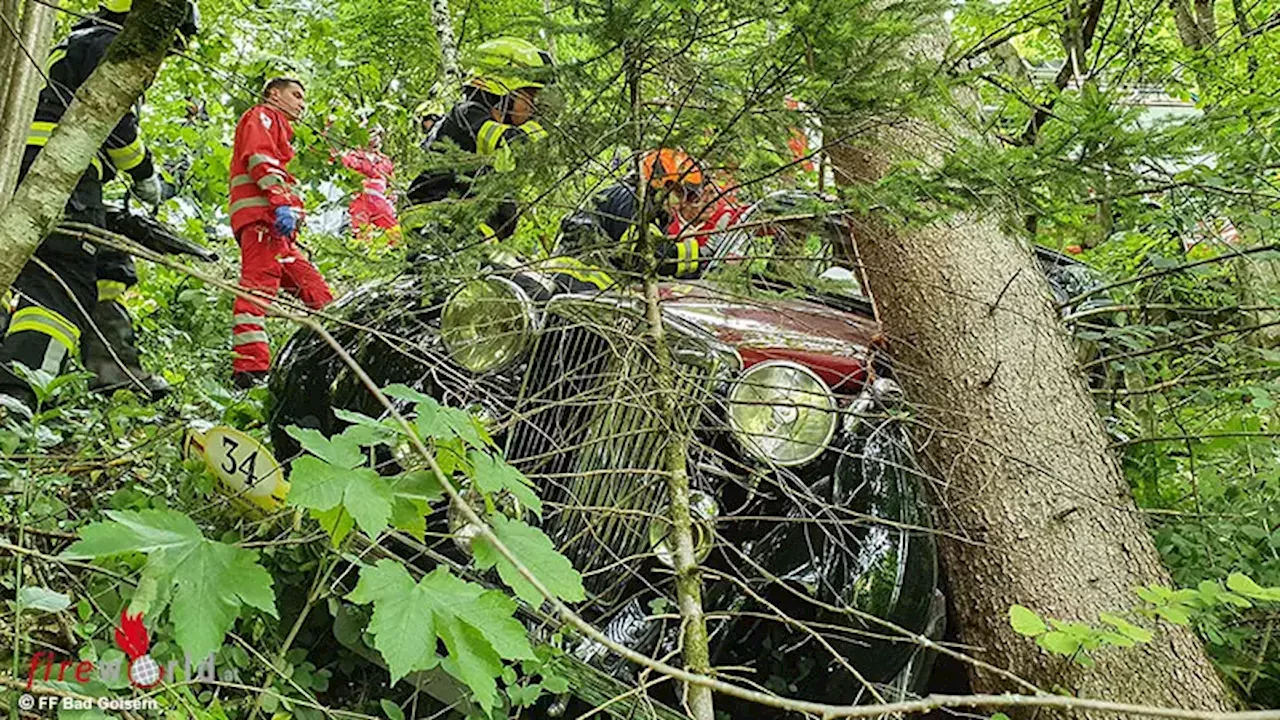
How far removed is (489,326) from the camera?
9.60ft

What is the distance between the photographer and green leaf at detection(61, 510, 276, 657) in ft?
3.62

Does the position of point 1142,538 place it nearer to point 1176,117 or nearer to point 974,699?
point 1176,117

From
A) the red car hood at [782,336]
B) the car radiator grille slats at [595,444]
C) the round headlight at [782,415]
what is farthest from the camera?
the red car hood at [782,336]

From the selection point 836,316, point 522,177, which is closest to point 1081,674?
point 836,316

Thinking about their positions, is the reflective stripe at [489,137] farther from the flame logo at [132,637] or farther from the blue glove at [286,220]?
the flame logo at [132,637]

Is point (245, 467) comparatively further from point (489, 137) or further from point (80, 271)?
point (80, 271)

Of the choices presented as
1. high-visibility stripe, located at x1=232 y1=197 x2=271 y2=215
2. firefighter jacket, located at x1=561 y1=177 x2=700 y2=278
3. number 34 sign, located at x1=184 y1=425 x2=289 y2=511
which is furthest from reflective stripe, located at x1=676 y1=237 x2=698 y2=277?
high-visibility stripe, located at x1=232 y1=197 x2=271 y2=215

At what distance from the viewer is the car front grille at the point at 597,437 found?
2.54 meters

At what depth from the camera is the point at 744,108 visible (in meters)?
2.21

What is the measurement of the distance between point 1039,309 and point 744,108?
1.60 metres

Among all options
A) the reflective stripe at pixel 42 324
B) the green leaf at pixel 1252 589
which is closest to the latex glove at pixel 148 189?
the reflective stripe at pixel 42 324

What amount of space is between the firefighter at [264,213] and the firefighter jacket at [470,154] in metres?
0.92

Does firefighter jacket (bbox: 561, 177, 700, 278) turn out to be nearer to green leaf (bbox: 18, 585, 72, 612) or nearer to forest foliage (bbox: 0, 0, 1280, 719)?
forest foliage (bbox: 0, 0, 1280, 719)

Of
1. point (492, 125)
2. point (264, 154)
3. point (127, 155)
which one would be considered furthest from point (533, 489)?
point (264, 154)
